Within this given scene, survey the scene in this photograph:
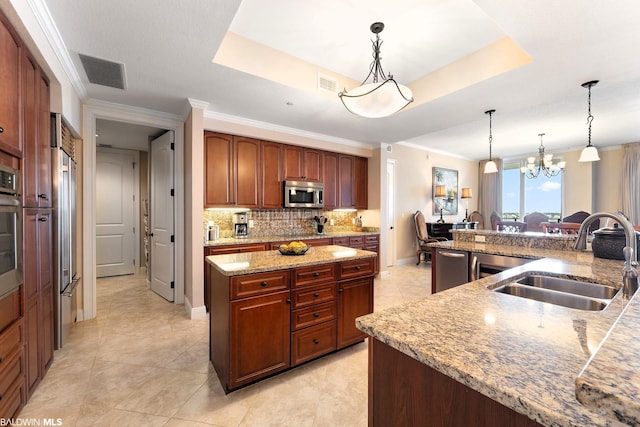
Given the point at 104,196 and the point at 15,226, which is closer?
the point at 15,226

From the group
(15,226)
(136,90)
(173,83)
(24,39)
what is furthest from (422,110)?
(15,226)

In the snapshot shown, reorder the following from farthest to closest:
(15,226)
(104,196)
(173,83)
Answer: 1. (104,196)
2. (173,83)
3. (15,226)

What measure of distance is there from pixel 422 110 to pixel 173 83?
2.91 m

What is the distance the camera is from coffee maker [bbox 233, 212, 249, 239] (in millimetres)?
4074

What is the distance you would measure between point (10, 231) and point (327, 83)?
2.92 metres

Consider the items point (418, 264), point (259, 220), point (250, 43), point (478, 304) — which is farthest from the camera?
point (418, 264)

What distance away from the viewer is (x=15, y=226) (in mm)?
1607

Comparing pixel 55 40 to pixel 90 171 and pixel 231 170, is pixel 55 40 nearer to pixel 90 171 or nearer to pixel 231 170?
pixel 90 171

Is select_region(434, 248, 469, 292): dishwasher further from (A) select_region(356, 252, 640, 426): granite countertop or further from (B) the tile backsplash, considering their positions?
(B) the tile backsplash

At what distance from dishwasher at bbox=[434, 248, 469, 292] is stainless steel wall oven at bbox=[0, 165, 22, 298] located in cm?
343

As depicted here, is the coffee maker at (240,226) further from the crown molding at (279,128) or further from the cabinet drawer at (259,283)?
the cabinet drawer at (259,283)

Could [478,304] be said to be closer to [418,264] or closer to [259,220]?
[259,220]

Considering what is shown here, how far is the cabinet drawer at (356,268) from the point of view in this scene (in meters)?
2.43

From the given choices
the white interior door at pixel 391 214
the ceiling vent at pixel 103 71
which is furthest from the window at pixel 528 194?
the ceiling vent at pixel 103 71
